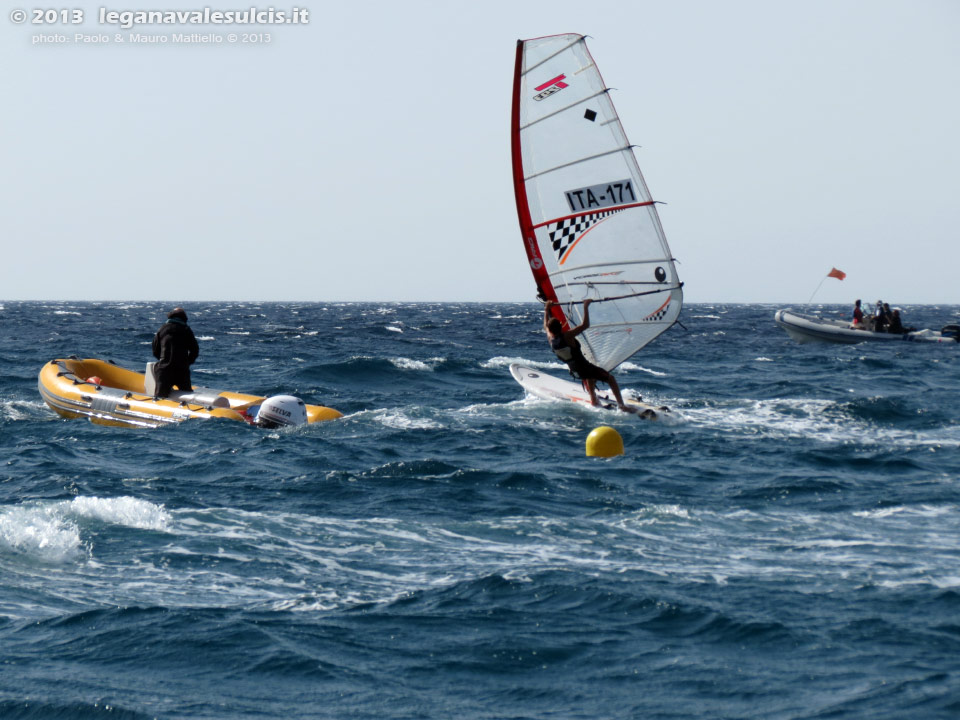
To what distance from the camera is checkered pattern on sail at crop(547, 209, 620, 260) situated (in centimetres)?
1723

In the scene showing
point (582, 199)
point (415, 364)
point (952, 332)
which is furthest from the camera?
point (952, 332)

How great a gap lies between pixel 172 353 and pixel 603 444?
7033mm

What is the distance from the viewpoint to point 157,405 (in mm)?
15672

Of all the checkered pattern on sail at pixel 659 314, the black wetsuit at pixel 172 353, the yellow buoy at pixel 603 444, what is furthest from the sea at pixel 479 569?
the checkered pattern on sail at pixel 659 314

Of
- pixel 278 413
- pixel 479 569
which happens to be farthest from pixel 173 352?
pixel 479 569

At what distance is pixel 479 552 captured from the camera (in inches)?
333

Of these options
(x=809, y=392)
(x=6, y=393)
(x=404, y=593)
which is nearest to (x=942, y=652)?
(x=404, y=593)

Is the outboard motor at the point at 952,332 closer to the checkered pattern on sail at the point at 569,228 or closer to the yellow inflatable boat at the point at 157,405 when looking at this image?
the checkered pattern on sail at the point at 569,228

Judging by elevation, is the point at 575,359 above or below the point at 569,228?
below

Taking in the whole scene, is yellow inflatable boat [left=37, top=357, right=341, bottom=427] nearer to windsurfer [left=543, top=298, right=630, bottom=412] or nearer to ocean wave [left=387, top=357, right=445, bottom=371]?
windsurfer [left=543, top=298, right=630, bottom=412]

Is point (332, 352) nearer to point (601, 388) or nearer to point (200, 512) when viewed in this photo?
point (601, 388)

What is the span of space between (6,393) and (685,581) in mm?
15798

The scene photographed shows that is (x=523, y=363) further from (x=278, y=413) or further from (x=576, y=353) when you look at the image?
(x=278, y=413)

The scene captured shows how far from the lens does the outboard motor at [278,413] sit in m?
14.9
